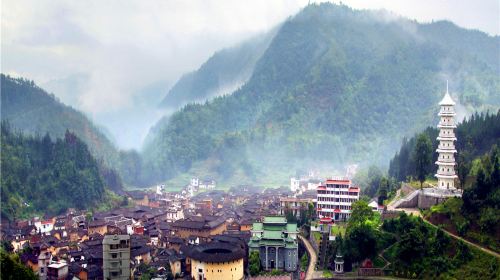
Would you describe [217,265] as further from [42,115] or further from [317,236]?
[42,115]

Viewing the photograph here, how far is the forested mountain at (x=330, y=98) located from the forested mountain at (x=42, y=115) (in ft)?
42.6

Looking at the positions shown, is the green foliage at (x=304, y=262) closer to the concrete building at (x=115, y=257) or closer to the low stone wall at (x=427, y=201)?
the low stone wall at (x=427, y=201)

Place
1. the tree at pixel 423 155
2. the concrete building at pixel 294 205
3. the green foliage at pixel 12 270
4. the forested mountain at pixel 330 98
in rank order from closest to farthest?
the green foliage at pixel 12 270, the tree at pixel 423 155, the concrete building at pixel 294 205, the forested mountain at pixel 330 98

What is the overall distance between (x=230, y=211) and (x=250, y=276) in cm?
2677

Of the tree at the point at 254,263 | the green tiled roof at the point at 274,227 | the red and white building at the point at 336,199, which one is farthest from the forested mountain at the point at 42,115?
the tree at the point at 254,263

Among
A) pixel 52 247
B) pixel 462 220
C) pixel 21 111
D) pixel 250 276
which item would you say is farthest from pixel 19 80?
pixel 462 220

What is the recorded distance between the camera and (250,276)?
36.9m

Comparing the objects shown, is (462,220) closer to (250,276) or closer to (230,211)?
(250,276)

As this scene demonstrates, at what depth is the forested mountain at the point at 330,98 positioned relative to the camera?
121 m

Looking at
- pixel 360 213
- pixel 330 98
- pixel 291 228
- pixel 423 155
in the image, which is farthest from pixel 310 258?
pixel 330 98

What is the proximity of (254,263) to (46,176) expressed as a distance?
1798 inches

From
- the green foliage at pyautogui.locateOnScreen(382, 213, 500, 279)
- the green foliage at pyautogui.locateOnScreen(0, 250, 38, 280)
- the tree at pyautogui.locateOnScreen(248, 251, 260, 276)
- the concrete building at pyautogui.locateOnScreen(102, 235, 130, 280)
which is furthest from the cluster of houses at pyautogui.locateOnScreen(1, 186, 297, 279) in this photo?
the green foliage at pyautogui.locateOnScreen(0, 250, 38, 280)

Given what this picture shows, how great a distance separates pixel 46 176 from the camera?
73812mm

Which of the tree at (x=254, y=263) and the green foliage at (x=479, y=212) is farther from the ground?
the green foliage at (x=479, y=212)
